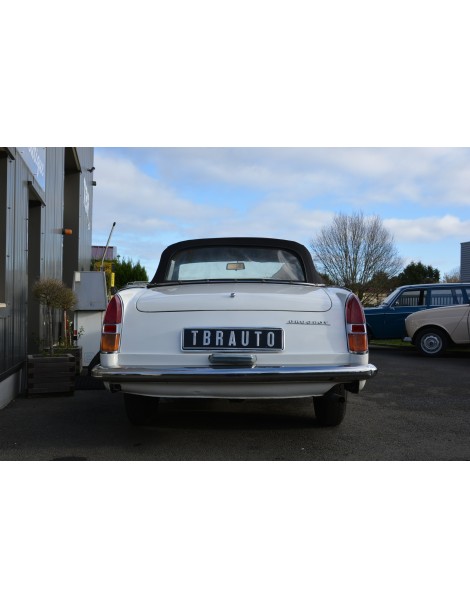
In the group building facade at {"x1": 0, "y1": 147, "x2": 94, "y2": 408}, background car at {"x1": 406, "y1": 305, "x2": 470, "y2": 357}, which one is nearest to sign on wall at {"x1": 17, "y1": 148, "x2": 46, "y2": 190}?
building facade at {"x1": 0, "y1": 147, "x2": 94, "y2": 408}

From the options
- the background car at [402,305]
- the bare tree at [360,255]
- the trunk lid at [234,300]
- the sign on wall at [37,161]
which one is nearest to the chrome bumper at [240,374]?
the trunk lid at [234,300]

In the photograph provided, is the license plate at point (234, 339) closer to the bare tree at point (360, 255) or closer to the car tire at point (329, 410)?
the car tire at point (329, 410)

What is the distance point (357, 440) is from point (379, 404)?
76.6 inches

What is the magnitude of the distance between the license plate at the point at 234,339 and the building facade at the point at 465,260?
39409 millimetres

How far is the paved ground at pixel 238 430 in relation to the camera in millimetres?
4137

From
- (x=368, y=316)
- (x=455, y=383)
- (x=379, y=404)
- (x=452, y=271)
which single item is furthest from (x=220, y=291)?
(x=452, y=271)

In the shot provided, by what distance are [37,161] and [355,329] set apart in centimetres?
589

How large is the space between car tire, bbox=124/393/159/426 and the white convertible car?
82cm

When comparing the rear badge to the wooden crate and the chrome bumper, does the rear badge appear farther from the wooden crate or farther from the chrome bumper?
the wooden crate

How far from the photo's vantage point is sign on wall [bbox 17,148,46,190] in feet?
23.8

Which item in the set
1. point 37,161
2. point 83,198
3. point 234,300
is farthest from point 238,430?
point 83,198

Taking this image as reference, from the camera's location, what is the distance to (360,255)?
35312 mm

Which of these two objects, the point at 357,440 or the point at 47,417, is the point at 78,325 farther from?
the point at 357,440

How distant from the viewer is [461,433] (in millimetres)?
4844
